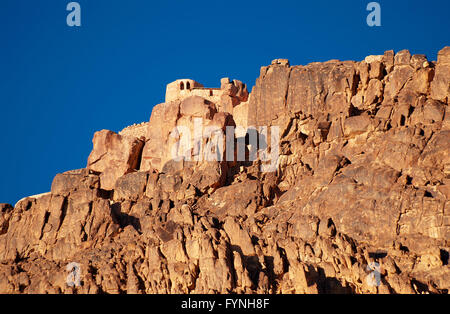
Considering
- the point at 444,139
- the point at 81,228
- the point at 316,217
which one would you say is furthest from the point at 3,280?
the point at 444,139

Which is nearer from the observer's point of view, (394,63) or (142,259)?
(142,259)

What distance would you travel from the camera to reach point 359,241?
9781 cm

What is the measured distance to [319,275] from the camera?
93.1 meters

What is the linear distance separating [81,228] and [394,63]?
122 feet

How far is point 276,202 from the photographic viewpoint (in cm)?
10725

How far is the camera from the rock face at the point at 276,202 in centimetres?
9400

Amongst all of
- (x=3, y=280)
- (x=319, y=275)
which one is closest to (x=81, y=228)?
(x=3, y=280)

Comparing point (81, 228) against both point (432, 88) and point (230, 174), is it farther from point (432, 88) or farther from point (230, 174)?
point (432, 88)

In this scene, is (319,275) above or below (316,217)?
below

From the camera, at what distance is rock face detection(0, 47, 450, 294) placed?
9400 centimetres
